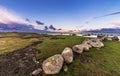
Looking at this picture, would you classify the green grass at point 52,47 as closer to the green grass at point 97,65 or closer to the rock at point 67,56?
the green grass at point 97,65

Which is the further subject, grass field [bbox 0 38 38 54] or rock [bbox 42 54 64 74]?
grass field [bbox 0 38 38 54]

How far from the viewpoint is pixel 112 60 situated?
34.9 metres

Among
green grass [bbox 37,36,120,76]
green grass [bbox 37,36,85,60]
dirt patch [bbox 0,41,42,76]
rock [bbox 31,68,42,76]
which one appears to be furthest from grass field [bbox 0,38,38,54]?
rock [bbox 31,68,42,76]

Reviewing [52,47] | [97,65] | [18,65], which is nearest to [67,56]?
[97,65]

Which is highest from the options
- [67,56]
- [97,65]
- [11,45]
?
[67,56]

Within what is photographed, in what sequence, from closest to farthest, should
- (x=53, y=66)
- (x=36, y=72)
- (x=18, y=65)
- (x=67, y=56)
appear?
(x=53, y=66) → (x=36, y=72) → (x=67, y=56) → (x=18, y=65)

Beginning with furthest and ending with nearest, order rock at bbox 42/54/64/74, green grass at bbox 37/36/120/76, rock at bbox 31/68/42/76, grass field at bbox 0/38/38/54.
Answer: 1. grass field at bbox 0/38/38/54
2. rock at bbox 31/68/42/76
3. green grass at bbox 37/36/120/76
4. rock at bbox 42/54/64/74

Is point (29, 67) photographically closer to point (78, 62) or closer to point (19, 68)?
point (19, 68)

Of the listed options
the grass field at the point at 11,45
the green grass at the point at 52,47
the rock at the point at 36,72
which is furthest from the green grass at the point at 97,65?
the grass field at the point at 11,45

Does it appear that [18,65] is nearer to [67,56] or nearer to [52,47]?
[67,56]

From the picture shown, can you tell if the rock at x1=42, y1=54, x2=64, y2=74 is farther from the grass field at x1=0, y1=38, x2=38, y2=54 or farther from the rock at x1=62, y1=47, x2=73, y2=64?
the grass field at x1=0, y1=38, x2=38, y2=54

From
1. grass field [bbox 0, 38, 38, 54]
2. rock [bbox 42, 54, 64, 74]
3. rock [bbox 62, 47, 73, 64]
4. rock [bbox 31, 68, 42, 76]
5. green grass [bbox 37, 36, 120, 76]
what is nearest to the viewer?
rock [bbox 42, 54, 64, 74]

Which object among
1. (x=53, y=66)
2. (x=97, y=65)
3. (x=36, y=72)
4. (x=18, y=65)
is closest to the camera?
(x=53, y=66)

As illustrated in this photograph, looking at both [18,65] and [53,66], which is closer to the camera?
[53,66]
